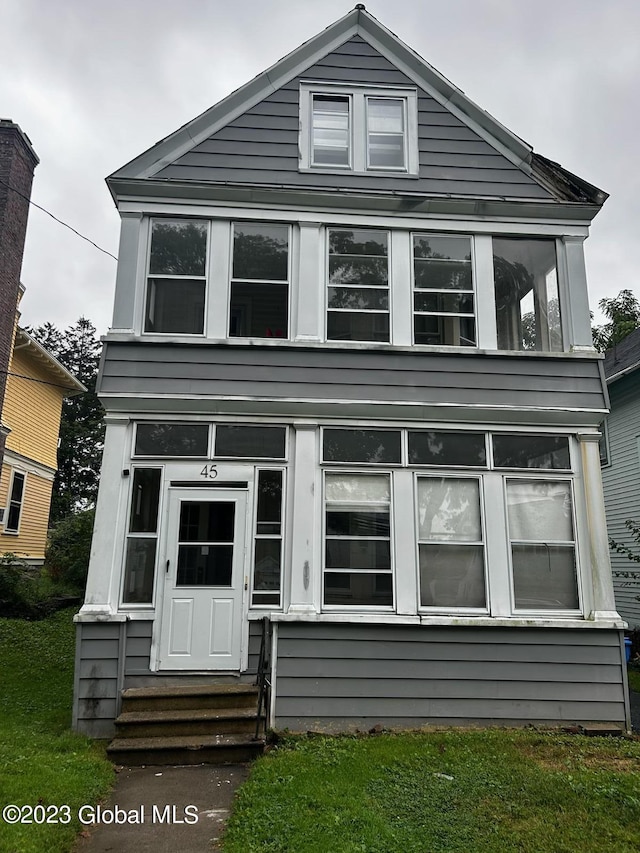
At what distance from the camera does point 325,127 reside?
874cm

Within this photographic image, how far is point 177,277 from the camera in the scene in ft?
26.6

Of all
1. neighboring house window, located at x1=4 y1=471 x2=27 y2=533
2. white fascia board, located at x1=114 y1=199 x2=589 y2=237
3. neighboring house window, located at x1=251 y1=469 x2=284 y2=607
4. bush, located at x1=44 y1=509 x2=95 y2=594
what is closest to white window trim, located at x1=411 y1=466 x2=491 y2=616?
neighboring house window, located at x1=251 y1=469 x2=284 y2=607

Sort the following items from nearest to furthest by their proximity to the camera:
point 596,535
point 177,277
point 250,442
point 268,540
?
point 268,540, point 596,535, point 250,442, point 177,277

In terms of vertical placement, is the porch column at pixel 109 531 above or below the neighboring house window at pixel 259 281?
below

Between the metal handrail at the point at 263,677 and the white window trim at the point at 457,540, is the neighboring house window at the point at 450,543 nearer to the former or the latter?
the white window trim at the point at 457,540

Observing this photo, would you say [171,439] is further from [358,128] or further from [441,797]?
[358,128]

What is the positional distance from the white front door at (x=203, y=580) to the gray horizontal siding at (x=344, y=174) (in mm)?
4404

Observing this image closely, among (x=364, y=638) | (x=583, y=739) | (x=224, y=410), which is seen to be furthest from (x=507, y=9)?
(x=583, y=739)

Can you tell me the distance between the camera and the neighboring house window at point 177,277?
7992 millimetres

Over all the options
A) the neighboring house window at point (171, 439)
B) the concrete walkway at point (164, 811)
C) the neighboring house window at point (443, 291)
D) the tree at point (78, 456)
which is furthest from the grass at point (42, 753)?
the tree at point (78, 456)

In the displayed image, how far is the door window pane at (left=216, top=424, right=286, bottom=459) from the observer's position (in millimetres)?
7664

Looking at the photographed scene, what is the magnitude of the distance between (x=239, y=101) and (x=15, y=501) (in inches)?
541

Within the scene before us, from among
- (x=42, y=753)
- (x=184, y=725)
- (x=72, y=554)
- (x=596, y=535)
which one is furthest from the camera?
(x=72, y=554)

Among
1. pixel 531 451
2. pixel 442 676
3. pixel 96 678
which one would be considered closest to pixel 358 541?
pixel 442 676
